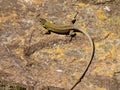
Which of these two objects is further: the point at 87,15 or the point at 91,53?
the point at 87,15

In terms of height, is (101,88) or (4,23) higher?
(4,23)

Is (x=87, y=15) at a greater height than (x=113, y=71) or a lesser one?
greater

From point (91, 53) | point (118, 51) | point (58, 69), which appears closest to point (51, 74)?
point (58, 69)

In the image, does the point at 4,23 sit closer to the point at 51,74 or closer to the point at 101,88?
the point at 51,74

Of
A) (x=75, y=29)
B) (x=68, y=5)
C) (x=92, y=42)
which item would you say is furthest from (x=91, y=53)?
(x=68, y=5)

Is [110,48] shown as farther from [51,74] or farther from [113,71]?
[51,74]

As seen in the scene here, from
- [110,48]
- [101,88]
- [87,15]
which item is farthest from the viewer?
[87,15]

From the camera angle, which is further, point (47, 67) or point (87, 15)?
point (87, 15)

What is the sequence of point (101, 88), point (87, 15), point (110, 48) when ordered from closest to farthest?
point (101, 88) < point (110, 48) < point (87, 15)
